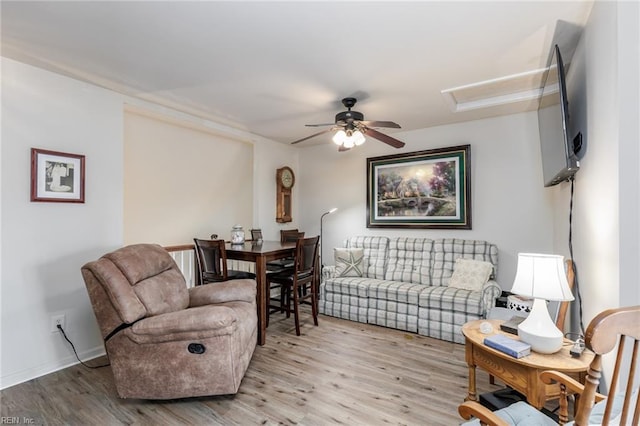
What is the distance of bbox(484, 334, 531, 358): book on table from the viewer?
5.41 feet

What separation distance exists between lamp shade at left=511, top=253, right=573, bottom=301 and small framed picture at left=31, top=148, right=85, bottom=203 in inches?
136

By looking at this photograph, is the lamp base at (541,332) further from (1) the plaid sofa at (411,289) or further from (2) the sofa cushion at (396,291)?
(2) the sofa cushion at (396,291)

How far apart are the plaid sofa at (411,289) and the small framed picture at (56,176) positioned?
2.84 m

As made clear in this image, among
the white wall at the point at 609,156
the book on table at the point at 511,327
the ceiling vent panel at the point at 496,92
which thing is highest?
the ceiling vent panel at the point at 496,92

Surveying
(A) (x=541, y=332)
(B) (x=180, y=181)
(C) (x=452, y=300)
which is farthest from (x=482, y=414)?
(B) (x=180, y=181)

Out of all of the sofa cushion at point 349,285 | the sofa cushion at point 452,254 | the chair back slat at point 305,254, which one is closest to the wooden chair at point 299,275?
the chair back slat at point 305,254

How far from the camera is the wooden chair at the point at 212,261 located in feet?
10.6

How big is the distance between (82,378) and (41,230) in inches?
48.7

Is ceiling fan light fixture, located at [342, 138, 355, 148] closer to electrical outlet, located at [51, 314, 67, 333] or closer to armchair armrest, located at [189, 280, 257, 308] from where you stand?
armchair armrest, located at [189, 280, 257, 308]

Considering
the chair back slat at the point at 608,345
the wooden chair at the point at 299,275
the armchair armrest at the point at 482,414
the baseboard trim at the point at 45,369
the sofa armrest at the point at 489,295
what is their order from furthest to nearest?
1. the wooden chair at the point at 299,275
2. the sofa armrest at the point at 489,295
3. the baseboard trim at the point at 45,369
4. the armchair armrest at the point at 482,414
5. the chair back slat at the point at 608,345

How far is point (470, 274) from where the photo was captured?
3.46m

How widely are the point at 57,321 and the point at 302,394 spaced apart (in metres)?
2.16

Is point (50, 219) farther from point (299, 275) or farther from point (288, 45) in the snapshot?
point (288, 45)

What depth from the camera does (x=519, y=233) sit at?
11.8 ft
